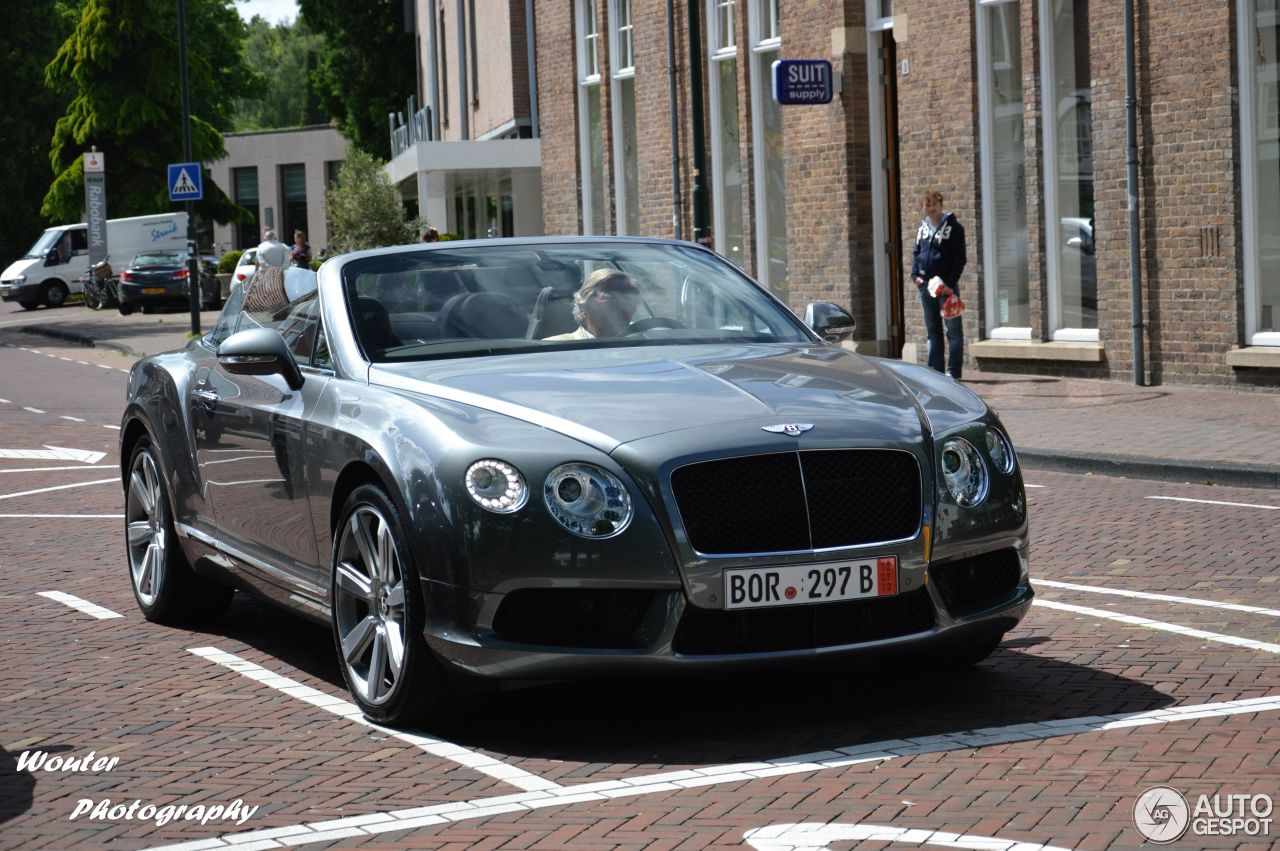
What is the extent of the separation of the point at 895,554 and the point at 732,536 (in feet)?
1.62

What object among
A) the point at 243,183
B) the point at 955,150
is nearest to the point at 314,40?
the point at 243,183

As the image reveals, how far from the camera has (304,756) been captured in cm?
546

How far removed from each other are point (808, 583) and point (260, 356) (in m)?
2.22

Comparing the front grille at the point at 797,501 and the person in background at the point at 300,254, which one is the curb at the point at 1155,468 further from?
the person in background at the point at 300,254

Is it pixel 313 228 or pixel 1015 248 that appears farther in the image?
pixel 313 228

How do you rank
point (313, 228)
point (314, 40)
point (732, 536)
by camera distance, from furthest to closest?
point (314, 40) → point (313, 228) → point (732, 536)

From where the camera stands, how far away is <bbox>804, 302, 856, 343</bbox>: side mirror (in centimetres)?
702

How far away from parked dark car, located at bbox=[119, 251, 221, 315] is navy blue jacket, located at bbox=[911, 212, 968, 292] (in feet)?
95.3

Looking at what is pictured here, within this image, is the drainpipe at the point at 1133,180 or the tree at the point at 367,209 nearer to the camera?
the drainpipe at the point at 1133,180

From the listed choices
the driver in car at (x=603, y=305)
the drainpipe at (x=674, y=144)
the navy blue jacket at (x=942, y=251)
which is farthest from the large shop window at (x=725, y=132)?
the driver in car at (x=603, y=305)

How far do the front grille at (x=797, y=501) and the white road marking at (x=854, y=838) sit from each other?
99cm

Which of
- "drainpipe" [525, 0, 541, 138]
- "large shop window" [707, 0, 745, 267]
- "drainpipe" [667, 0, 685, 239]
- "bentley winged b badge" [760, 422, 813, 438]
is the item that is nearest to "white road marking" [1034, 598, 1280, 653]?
"bentley winged b badge" [760, 422, 813, 438]

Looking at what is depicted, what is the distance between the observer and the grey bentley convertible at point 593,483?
5199mm

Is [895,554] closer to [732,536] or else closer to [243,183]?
[732,536]
